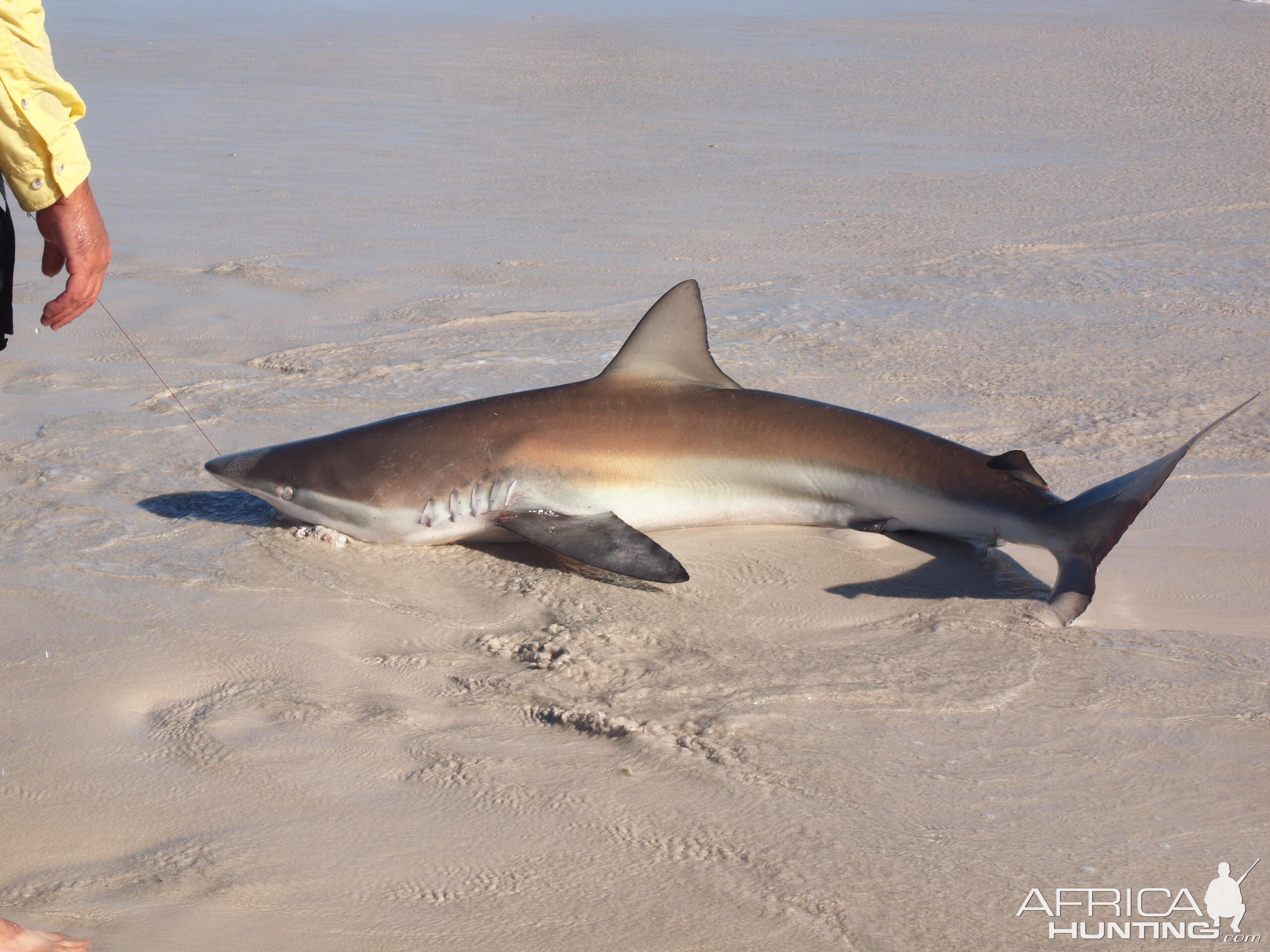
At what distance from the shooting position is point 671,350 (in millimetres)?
4582

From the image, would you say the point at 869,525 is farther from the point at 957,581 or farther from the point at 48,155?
the point at 48,155

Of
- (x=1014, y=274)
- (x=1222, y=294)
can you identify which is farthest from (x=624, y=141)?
(x=1222, y=294)

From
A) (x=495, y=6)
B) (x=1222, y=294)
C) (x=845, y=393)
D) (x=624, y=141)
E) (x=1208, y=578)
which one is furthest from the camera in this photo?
(x=495, y=6)

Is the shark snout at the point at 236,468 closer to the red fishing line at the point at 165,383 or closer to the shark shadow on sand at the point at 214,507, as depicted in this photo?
the shark shadow on sand at the point at 214,507

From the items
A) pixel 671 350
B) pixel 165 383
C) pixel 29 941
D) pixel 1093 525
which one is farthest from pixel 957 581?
pixel 165 383

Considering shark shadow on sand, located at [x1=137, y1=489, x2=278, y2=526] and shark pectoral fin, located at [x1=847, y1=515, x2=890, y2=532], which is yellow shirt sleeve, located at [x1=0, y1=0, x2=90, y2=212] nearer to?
shark shadow on sand, located at [x1=137, y1=489, x2=278, y2=526]

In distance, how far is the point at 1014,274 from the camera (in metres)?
8.15

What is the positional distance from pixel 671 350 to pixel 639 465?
1.36 feet

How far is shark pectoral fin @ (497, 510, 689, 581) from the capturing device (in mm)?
4125

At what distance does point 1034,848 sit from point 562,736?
1.18 metres

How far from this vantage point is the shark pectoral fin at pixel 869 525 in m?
4.58

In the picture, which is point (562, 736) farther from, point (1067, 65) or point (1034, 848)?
point (1067, 65)

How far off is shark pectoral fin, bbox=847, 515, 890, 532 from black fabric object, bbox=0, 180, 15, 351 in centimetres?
276

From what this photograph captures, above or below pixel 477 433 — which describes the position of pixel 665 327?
above
